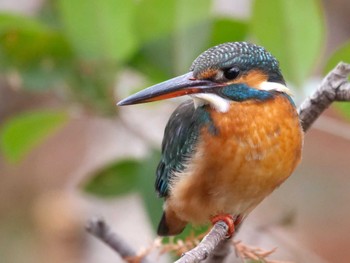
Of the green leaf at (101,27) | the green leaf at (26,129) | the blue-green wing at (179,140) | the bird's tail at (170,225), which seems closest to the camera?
the blue-green wing at (179,140)

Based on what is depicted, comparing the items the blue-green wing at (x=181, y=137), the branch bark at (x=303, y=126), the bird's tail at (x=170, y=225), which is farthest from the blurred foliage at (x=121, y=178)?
the branch bark at (x=303, y=126)

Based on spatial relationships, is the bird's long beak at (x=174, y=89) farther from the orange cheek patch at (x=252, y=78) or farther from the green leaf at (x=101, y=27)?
the green leaf at (x=101, y=27)

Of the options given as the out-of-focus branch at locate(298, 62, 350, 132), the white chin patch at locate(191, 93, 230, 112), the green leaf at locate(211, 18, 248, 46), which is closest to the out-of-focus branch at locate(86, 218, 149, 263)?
the white chin patch at locate(191, 93, 230, 112)

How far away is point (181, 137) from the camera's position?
192 cm

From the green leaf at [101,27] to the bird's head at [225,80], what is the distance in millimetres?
745

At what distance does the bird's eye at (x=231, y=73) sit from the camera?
1.82 m

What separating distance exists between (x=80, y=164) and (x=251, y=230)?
8.19 feet

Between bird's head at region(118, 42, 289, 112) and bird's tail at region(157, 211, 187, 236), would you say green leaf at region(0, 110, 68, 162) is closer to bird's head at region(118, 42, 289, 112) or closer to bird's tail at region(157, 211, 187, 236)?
bird's tail at region(157, 211, 187, 236)

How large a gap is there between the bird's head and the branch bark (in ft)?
0.29

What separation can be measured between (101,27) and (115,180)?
43 centimetres

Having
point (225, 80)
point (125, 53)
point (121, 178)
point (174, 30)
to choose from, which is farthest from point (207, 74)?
point (121, 178)

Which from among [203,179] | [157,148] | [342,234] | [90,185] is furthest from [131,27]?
[342,234]

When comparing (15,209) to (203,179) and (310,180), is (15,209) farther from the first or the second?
(203,179)

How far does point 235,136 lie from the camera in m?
1.83
